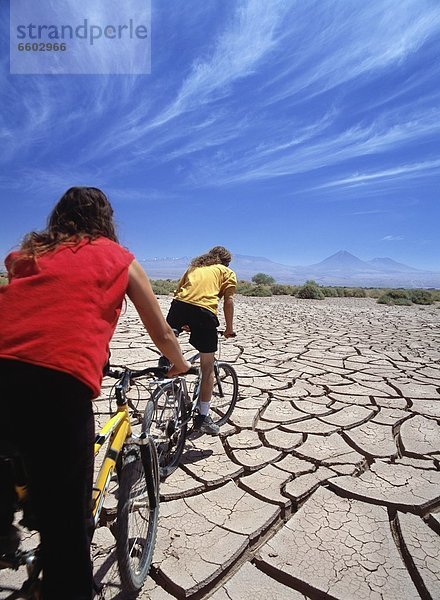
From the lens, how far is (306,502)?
2.14 metres

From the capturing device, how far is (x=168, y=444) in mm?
2350

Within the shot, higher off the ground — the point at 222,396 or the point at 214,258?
the point at 214,258

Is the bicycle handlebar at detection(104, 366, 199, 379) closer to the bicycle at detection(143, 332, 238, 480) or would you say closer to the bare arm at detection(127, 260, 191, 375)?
the bare arm at detection(127, 260, 191, 375)

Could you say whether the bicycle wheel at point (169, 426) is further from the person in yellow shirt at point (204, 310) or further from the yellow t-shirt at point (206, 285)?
the yellow t-shirt at point (206, 285)

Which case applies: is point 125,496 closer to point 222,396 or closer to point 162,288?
point 222,396

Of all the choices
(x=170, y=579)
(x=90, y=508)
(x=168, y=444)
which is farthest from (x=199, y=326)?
(x=90, y=508)

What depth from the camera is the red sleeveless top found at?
94 centimetres

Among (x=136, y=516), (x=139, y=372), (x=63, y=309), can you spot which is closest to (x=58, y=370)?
(x=63, y=309)

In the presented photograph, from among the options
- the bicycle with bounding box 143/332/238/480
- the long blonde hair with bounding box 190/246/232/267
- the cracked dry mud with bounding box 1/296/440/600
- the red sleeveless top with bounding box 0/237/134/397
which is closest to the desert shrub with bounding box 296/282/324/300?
the cracked dry mud with bounding box 1/296/440/600

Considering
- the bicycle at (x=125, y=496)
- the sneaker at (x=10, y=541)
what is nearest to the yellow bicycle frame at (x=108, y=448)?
the bicycle at (x=125, y=496)

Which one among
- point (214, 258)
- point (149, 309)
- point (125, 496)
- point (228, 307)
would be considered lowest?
point (125, 496)

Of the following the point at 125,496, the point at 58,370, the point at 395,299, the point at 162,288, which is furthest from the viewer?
the point at 162,288

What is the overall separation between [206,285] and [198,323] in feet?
0.93

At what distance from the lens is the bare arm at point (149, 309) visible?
1.13 metres
